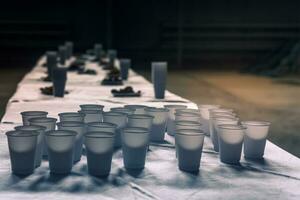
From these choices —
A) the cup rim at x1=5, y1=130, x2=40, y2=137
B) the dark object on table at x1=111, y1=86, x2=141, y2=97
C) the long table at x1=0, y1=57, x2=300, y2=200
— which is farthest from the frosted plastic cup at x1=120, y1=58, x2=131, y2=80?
the cup rim at x1=5, y1=130, x2=40, y2=137

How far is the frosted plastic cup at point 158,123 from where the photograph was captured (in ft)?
6.86

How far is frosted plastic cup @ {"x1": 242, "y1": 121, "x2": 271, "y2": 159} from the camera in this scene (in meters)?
1.86

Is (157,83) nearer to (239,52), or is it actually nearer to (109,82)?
(109,82)

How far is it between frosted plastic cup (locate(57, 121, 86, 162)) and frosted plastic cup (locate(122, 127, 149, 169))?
A: 0.49 feet

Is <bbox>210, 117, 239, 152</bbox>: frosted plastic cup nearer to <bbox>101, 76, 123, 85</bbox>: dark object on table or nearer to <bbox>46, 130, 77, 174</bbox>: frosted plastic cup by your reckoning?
<bbox>46, 130, 77, 174</bbox>: frosted plastic cup

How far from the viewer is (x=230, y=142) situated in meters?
1.77

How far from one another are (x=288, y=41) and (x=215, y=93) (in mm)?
5328

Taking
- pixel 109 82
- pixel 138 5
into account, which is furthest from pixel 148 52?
pixel 109 82

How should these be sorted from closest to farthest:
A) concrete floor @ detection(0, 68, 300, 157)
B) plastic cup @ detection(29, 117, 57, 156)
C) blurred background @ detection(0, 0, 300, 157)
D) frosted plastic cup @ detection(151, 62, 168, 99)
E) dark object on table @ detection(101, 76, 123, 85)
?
1. plastic cup @ detection(29, 117, 57, 156)
2. frosted plastic cup @ detection(151, 62, 168, 99)
3. dark object on table @ detection(101, 76, 123, 85)
4. concrete floor @ detection(0, 68, 300, 157)
5. blurred background @ detection(0, 0, 300, 157)

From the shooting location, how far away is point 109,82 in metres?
4.15

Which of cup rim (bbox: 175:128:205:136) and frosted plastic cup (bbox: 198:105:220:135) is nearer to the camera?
cup rim (bbox: 175:128:205:136)

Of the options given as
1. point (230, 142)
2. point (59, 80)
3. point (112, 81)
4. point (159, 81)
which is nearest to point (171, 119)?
point (230, 142)

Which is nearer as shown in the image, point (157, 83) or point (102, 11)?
point (157, 83)

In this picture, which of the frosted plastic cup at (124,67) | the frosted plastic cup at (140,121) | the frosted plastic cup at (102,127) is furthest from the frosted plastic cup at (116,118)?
the frosted plastic cup at (124,67)
